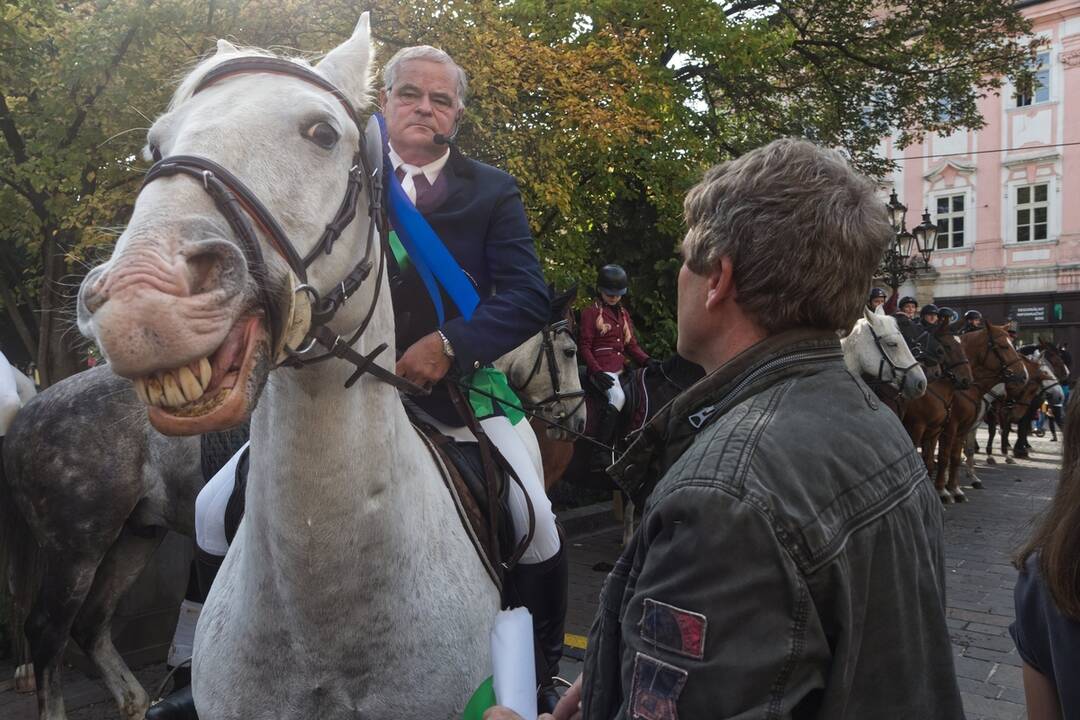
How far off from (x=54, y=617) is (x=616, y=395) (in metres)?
5.36

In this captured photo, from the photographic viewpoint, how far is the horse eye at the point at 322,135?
186 centimetres

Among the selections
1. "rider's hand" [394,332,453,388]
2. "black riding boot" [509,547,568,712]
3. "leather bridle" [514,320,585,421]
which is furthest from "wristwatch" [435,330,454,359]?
Answer: "leather bridle" [514,320,585,421]

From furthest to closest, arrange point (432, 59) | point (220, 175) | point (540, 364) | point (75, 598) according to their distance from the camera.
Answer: point (540, 364) < point (75, 598) < point (432, 59) < point (220, 175)

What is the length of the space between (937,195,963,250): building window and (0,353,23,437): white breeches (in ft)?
111

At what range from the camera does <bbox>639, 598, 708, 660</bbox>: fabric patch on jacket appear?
110 cm

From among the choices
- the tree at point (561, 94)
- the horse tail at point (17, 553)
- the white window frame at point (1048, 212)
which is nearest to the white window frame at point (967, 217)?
the white window frame at point (1048, 212)

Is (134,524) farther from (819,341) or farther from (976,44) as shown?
(976,44)

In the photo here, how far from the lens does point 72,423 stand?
14.5 ft

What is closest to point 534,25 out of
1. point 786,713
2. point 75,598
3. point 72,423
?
point 72,423

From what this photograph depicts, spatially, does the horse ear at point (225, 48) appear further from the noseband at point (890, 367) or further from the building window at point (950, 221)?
the building window at point (950, 221)

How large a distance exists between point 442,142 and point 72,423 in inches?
115

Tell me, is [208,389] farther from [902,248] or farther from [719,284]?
[902,248]

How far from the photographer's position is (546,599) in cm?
292

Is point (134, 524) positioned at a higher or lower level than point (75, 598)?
higher
